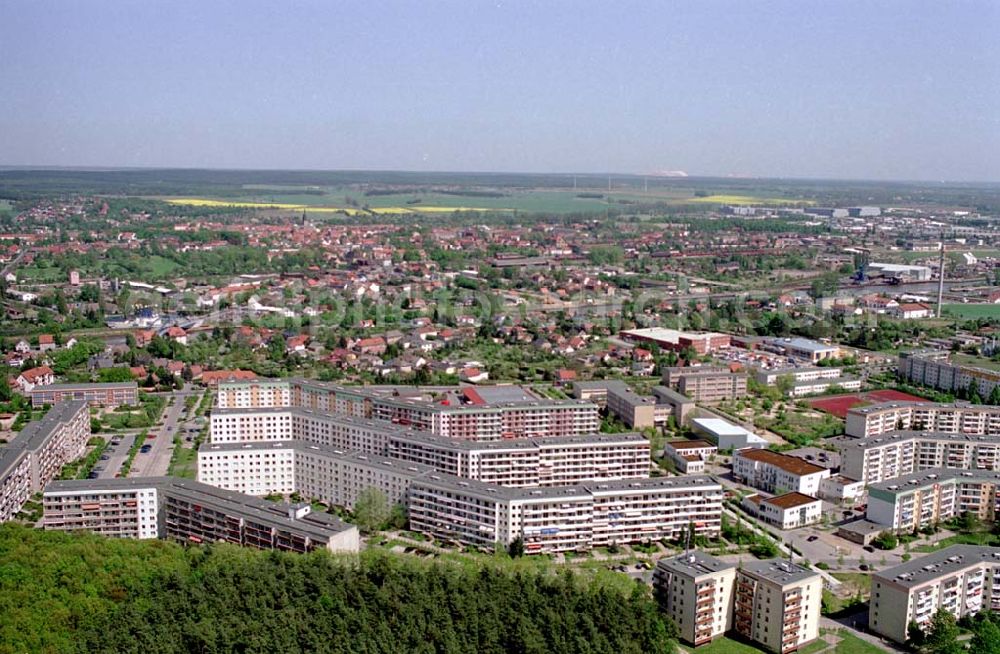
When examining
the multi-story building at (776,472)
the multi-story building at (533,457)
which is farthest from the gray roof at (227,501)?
the multi-story building at (776,472)

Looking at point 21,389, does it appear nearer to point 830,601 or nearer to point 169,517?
point 169,517

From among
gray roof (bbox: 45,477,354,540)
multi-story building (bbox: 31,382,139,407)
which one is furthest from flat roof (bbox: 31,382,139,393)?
gray roof (bbox: 45,477,354,540)

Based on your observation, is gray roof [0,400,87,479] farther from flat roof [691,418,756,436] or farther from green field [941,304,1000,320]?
green field [941,304,1000,320]

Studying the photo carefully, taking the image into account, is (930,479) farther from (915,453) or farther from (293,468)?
(293,468)

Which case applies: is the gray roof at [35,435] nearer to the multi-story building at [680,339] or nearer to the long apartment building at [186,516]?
the long apartment building at [186,516]

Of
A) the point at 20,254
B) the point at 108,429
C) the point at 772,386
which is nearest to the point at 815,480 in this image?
the point at 772,386

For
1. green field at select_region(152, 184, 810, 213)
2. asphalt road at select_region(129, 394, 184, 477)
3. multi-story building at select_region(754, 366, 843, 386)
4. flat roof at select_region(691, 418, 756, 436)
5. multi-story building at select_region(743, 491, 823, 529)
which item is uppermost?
green field at select_region(152, 184, 810, 213)

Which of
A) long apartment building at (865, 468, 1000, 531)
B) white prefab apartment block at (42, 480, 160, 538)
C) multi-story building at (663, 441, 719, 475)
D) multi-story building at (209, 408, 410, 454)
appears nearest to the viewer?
white prefab apartment block at (42, 480, 160, 538)

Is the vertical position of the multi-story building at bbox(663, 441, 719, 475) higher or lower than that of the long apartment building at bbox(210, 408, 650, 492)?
lower
